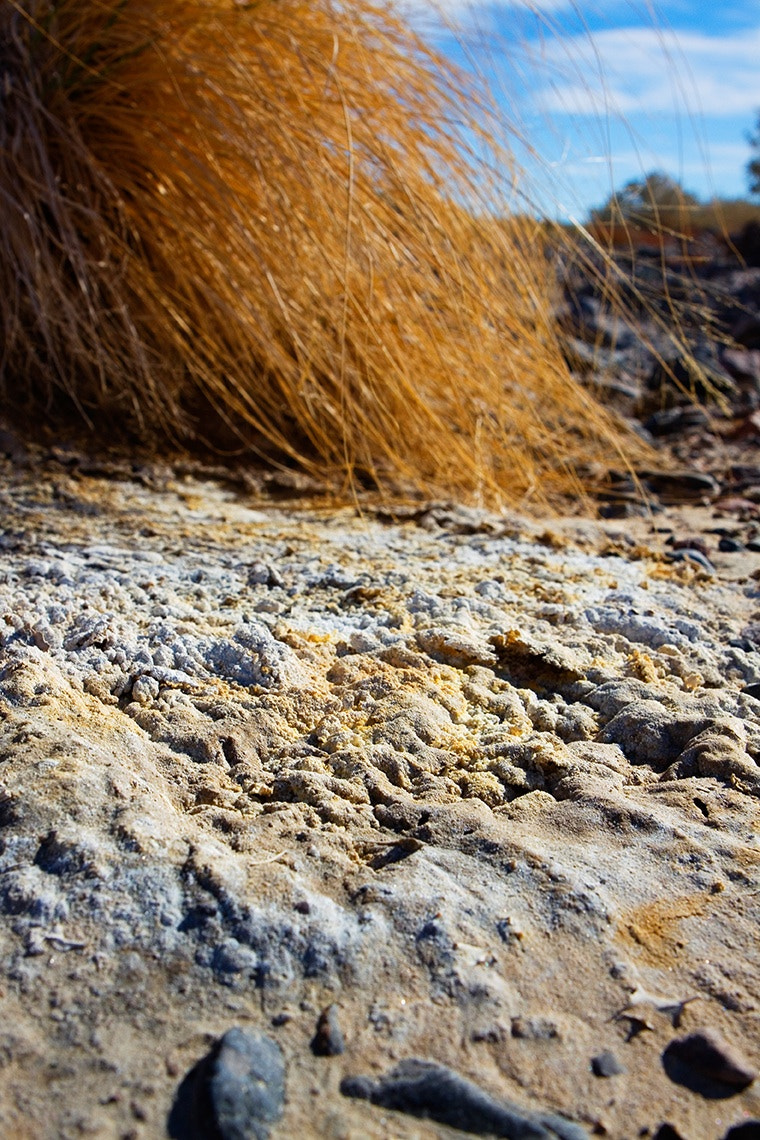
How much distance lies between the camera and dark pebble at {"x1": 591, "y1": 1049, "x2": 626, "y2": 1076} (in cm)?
81

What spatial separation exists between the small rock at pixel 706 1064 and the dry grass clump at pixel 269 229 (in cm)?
142

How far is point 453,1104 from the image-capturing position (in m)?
0.77

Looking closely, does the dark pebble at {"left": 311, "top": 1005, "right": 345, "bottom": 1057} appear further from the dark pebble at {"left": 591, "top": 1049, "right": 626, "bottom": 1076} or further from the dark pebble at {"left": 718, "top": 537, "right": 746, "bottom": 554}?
the dark pebble at {"left": 718, "top": 537, "right": 746, "bottom": 554}

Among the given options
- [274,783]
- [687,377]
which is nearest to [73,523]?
[274,783]

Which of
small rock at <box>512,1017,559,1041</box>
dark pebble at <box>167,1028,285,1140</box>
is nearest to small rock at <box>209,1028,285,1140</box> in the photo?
dark pebble at <box>167,1028,285,1140</box>

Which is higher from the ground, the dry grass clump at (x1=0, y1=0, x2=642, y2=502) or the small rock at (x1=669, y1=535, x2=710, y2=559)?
the dry grass clump at (x1=0, y1=0, x2=642, y2=502)

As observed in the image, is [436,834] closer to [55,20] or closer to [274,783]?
[274,783]

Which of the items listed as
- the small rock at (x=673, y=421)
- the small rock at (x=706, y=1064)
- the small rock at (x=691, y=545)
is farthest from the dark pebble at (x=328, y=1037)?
the small rock at (x=673, y=421)

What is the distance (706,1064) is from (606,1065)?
0.08 metres

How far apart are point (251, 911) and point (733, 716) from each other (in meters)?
0.68

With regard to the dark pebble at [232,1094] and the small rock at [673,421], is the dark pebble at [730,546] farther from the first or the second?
the dark pebble at [232,1094]

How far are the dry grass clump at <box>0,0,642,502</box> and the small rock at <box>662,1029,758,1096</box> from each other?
142cm

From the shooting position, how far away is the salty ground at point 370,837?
0.80 meters

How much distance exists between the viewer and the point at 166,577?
1.60 meters
